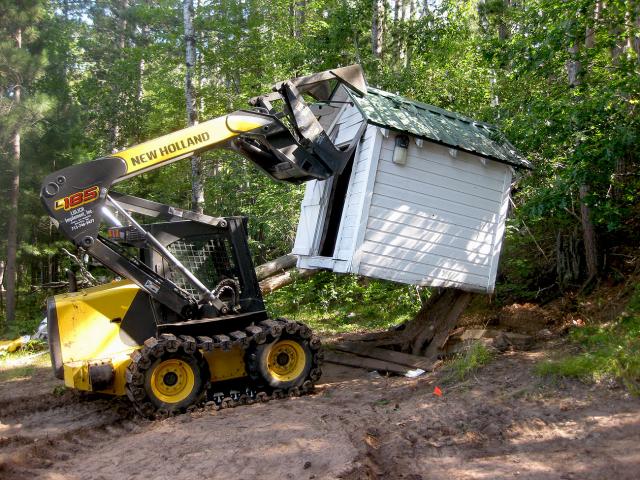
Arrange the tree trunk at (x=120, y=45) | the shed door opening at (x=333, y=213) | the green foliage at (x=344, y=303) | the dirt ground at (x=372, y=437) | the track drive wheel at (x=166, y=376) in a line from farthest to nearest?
the tree trunk at (x=120, y=45), the green foliage at (x=344, y=303), the shed door opening at (x=333, y=213), the track drive wheel at (x=166, y=376), the dirt ground at (x=372, y=437)

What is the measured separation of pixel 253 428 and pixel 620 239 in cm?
637

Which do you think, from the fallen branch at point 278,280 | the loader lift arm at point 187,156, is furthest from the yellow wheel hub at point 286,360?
the fallen branch at point 278,280

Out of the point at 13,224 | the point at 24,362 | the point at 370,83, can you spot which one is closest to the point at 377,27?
the point at 370,83

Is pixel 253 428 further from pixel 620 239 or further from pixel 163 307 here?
pixel 620 239

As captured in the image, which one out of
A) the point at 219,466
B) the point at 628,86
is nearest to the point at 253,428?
the point at 219,466

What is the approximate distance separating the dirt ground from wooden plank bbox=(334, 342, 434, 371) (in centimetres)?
106

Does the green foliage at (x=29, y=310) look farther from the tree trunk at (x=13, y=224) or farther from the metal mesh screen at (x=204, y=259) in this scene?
the metal mesh screen at (x=204, y=259)

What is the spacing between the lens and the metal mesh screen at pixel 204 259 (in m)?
7.09

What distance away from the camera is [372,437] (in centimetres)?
537

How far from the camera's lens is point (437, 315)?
905 cm

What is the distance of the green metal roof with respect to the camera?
7.73 meters

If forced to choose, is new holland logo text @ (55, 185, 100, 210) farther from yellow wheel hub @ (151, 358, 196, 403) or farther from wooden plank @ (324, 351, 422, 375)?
wooden plank @ (324, 351, 422, 375)

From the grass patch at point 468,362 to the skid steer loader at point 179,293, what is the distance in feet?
5.42

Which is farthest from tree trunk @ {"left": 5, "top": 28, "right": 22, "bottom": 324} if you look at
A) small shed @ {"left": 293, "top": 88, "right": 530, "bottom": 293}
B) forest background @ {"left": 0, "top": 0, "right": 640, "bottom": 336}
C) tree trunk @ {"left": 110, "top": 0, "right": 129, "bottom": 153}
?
small shed @ {"left": 293, "top": 88, "right": 530, "bottom": 293}
